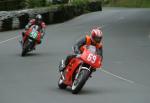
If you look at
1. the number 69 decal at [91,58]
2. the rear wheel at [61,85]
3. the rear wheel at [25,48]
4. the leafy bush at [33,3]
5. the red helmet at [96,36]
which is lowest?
the leafy bush at [33,3]

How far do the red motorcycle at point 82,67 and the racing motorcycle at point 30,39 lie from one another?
9296 millimetres

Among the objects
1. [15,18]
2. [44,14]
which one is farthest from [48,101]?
[44,14]

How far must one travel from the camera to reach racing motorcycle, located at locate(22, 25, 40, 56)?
23.6 m

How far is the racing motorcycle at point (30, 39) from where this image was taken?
23625 mm

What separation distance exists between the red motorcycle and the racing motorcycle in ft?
30.5

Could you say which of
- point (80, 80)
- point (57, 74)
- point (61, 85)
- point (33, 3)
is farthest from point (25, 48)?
point (33, 3)

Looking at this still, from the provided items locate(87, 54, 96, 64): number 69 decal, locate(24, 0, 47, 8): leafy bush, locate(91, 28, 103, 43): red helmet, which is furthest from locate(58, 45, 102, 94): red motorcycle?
locate(24, 0, 47, 8): leafy bush

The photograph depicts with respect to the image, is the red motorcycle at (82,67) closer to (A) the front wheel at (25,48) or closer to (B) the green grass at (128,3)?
(A) the front wheel at (25,48)

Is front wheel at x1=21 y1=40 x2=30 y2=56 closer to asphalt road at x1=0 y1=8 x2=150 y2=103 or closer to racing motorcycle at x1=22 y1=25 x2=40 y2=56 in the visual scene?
racing motorcycle at x1=22 y1=25 x2=40 y2=56

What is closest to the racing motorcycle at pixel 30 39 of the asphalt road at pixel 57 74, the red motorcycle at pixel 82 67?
the asphalt road at pixel 57 74

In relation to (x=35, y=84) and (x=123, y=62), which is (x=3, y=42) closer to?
(x=123, y=62)

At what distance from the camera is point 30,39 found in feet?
78.8

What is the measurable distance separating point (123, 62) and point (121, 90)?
281 inches

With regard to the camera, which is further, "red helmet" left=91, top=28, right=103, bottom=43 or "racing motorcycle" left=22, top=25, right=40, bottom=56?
"racing motorcycle" left=22, top=25, right=40, bottom=56
